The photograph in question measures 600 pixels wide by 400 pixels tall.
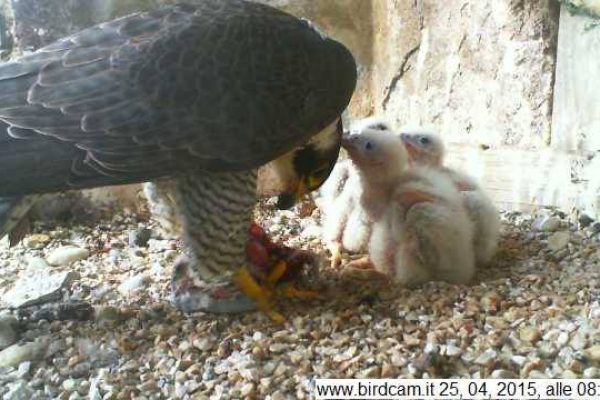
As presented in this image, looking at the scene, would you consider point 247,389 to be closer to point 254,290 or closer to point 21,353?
point 254,290

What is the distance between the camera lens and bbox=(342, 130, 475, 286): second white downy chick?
2568 mm

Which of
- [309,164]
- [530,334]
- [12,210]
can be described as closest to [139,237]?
[309,164]

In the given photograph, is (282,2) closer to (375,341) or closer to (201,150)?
(201,150)

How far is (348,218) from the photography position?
10.0 feet

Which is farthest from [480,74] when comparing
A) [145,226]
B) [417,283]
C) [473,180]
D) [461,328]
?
[145,226]

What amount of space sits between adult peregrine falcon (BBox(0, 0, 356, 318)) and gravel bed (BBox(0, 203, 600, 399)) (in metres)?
0.29

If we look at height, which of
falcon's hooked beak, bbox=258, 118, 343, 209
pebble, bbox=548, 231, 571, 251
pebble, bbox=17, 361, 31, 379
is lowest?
pebble, bbox=17, 361, 31, 379

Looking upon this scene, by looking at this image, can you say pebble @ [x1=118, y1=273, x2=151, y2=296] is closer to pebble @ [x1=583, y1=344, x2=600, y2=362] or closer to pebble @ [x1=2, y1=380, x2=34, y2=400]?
pebble @ [x1=2, y1=380, x2=34, y2=400]

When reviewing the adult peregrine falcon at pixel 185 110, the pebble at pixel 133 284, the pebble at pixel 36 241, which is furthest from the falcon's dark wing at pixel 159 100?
the pebble at pixel 36 241

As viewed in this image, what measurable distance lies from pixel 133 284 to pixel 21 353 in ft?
2.24

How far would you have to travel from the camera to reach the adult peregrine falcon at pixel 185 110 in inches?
89.0

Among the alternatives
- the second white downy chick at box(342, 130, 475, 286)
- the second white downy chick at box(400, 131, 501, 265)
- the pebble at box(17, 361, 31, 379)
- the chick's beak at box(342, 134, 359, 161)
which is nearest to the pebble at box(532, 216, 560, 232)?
the second white downy chick at box(400, 131, 501, 265)

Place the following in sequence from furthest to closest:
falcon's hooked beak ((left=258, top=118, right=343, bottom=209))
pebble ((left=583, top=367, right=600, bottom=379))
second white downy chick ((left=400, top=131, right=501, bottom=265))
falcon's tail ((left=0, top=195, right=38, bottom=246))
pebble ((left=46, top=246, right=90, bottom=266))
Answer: pebble ((left=46, top=246, right=90, bottom=266)) → falcon's hooked beak ((left=258, top=118, right=343, bottom=209)) → second white downy chick ((left=400, top=131, right=501, bottom=265)) → falcon's tail ((left=0, top=195, right=38, bottom=246)) → pebble ((left=583, top=367, right=600, bottom=379))

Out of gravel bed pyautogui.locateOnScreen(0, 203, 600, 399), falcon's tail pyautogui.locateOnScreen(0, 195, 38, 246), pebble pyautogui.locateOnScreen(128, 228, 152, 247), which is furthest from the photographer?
pebble pyautogui.locateOnScreen(128, 228, 152, 247)
